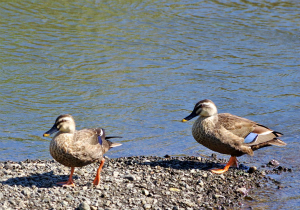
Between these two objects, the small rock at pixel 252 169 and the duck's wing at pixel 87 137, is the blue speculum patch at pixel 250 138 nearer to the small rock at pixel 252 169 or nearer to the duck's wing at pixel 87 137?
the small rock at pixel 252 169

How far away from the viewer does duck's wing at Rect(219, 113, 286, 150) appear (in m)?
8.38

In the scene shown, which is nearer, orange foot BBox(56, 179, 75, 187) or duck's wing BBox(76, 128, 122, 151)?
orange foot BBox(56, 179, 75, 187)

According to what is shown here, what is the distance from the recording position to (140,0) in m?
18.9

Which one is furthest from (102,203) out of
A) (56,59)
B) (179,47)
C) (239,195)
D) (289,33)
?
(289,33)

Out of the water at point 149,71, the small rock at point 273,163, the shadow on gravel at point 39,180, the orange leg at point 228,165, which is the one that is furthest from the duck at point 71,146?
the small rock at point 273,163

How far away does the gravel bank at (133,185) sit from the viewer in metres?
6.67

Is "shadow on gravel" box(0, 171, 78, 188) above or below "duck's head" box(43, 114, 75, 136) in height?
below

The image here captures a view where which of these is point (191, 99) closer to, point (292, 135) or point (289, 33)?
point (292, 135)

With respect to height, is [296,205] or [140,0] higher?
[140,0]

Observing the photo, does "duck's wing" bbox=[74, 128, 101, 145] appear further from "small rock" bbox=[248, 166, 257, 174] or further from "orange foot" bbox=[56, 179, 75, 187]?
"small rock" bbox=[248, 166, 257, 174]

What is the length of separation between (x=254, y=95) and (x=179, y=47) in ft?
11.7

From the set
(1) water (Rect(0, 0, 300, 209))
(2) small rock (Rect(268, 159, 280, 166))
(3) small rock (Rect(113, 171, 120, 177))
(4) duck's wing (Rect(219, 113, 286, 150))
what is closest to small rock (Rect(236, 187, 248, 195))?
(1) water (Rect(0, 0, 300, 209))

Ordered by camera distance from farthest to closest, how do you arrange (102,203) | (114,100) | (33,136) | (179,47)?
(179,47), (114,100), (33,136), (102,203)

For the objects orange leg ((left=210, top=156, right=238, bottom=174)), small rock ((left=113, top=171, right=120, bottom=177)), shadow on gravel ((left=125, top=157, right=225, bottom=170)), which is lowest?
shadow on gravel ((left=125, top=157, right=225, bottom=170))
